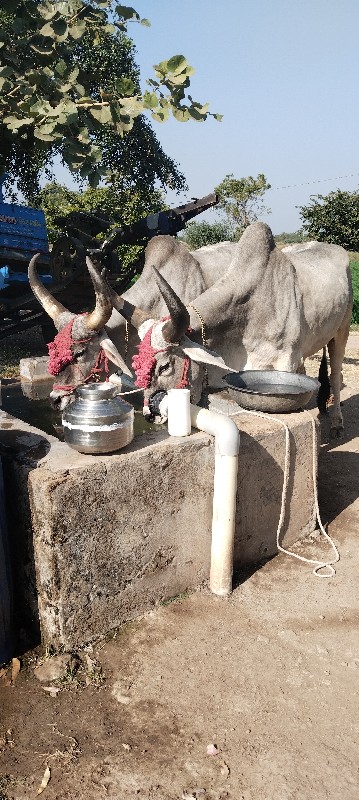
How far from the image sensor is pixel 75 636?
3244 millimetres

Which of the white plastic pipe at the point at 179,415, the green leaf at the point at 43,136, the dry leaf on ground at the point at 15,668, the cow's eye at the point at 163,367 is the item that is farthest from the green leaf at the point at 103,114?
the dry leaf on ground at the point at 15,668

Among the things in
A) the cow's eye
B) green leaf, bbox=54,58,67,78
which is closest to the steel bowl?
the cow's eye

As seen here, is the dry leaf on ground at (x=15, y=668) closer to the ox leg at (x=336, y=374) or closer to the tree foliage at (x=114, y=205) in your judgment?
the ox leg at (x=336, y=374)

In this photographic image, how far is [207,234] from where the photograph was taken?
46312mm

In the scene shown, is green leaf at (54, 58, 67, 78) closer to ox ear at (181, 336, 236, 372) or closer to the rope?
ox ear at (181, 336, 236, 372)

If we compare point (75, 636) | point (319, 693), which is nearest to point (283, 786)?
point (319, 693)

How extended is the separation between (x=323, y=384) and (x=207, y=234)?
1600 inches

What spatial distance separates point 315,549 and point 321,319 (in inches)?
114

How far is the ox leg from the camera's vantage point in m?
7.46

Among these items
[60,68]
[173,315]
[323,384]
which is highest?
[60,68]

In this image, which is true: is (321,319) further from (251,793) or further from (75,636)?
(251,793)

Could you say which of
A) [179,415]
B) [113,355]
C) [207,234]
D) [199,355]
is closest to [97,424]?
[179,415]

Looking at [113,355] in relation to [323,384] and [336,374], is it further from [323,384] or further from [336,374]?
[336,374]

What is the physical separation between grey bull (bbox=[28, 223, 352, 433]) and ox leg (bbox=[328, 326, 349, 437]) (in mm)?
871
